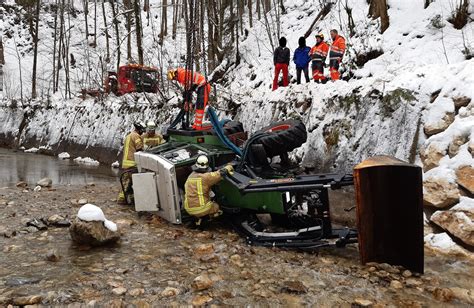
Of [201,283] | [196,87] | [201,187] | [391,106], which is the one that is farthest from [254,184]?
[196,87]

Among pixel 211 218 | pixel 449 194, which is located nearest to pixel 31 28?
pixel 211 218

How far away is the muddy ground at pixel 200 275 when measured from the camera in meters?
3.64

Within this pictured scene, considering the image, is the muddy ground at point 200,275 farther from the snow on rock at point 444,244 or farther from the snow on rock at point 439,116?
the snow on rock at point 439,116

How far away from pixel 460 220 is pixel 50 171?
11.8 m

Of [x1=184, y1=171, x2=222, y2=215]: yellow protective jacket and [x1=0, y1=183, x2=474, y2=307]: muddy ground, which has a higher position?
[x1=184, y1=171, x2=222, y2=215]: yellow protective jacket

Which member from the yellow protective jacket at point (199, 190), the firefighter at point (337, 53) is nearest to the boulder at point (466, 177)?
the yellow protective jacket at point (199, 190)

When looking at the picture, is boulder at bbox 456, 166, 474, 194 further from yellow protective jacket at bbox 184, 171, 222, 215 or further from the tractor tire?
yellow protective jacket at bbox 184, 171, 222, 215

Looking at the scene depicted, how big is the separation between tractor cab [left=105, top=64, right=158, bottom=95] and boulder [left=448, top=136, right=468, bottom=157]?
43.1 ft

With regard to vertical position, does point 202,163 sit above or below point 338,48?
below

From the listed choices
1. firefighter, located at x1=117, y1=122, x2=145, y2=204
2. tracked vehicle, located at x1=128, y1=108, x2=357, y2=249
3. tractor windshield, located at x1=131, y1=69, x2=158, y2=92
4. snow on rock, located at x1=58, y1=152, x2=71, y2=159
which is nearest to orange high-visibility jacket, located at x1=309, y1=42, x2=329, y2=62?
tracked vehicle, located at x1=128, y1=108, x2=357, y2=249

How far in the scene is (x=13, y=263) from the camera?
14.6ft

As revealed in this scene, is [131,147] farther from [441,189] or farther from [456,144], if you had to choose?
[456,144]

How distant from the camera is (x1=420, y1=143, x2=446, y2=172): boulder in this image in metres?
5.50

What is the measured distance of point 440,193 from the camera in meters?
5.05
